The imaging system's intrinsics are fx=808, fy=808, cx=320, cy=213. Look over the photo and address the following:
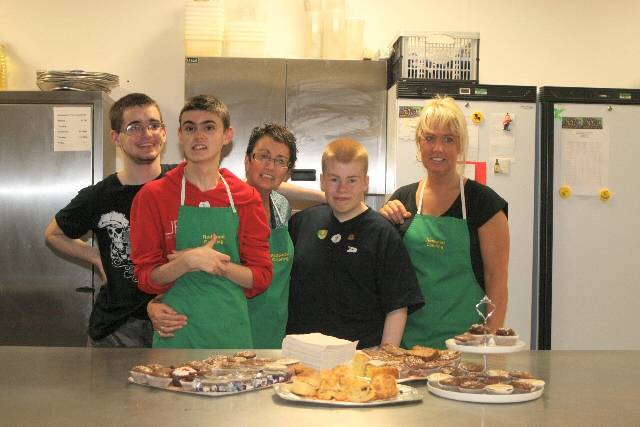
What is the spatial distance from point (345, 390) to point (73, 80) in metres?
2.96

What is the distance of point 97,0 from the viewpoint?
4.44 metres

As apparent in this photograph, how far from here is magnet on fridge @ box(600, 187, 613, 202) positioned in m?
4.00

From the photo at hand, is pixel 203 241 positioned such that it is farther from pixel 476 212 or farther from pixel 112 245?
pixel 476 212

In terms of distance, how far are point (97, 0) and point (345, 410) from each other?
3.66 meters

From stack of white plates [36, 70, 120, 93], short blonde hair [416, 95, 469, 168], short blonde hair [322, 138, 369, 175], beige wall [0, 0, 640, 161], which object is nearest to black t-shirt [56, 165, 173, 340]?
short blonde hair [322, 138, 369, 175]

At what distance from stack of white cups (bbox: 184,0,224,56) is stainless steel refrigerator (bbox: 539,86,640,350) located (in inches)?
65.2

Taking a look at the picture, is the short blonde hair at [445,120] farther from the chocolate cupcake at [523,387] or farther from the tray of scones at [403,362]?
the chocolate cupcake at [523,387]

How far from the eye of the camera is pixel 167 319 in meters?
2.04

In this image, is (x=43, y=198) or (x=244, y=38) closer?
(x=43, y=198)

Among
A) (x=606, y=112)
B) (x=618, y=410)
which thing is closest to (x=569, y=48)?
(x=606, y=112)

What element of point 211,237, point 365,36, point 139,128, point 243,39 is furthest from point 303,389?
point 365,36

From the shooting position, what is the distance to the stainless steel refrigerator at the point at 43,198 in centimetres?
384

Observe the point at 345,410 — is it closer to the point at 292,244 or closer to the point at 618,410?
the point at 618,410

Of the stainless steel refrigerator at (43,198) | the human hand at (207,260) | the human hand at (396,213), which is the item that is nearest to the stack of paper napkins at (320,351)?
the human hand at (207,260)
